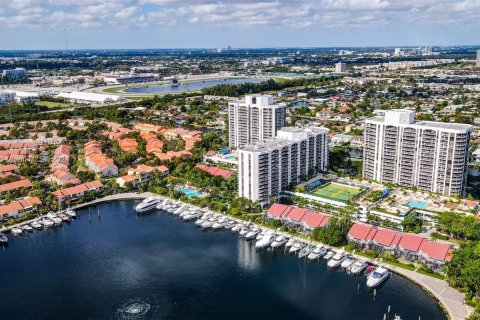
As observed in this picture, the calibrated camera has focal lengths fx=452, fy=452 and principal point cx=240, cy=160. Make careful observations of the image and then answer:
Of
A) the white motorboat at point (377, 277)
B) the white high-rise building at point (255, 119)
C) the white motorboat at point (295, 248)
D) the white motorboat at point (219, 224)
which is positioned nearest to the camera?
the white motorboat at point (377, 277)

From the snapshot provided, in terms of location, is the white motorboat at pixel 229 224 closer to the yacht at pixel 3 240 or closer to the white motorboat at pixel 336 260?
the white motorboat at pixel 336 260

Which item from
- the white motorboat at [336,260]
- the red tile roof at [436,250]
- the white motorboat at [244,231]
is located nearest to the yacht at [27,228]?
the white motorboat at [244,231]

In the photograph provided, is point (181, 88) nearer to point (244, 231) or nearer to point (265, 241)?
point (244, 231)

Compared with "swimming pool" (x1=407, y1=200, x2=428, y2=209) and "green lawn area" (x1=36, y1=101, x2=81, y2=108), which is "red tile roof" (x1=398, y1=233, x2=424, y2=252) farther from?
"green lawn area" (x1=36, y1=101, x2=81, y2=108)

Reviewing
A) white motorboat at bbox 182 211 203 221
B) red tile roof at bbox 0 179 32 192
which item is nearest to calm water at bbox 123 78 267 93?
red tile roof at bbox 0 179 32 192

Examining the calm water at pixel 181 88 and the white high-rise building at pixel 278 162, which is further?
the calm water at pixel 181 88

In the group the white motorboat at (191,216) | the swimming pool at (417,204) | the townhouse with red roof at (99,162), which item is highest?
the townhouse with red roof at (99,162)

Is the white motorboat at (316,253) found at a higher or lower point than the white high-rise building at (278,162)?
lower

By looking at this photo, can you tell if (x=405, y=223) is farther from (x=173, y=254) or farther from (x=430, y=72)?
(x=430, y=72)
